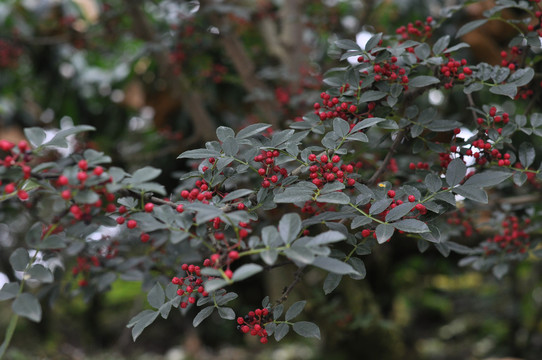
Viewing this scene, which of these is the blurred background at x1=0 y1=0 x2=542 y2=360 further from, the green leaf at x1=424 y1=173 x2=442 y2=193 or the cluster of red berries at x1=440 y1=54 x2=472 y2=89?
the green leaf at x1=424 y1=173 x2=442 y2=193

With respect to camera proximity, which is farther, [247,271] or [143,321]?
[143,321]

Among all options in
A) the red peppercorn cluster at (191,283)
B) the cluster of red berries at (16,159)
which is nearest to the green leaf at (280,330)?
the red peppercorn cluster at (191,283)

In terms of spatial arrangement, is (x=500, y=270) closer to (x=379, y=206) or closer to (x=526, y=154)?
(x=526, y=154)

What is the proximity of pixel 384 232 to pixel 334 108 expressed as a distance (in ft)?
1.00

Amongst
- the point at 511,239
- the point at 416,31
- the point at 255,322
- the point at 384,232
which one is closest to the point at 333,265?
the point at 384,232

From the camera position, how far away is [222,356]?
4098mm

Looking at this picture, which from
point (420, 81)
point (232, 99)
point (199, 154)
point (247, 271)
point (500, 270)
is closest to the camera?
point (247, 271)

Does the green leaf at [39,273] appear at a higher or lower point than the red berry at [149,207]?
lower

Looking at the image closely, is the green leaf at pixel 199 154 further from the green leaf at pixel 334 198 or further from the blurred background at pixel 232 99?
the blurred background at pixel 232 99

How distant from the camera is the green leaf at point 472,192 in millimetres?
759

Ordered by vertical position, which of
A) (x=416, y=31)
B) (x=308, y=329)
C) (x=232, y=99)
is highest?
(x=416, y=31)

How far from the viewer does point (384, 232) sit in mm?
730

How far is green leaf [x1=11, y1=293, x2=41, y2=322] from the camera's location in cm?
64

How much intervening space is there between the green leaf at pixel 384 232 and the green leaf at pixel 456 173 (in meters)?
0.16
